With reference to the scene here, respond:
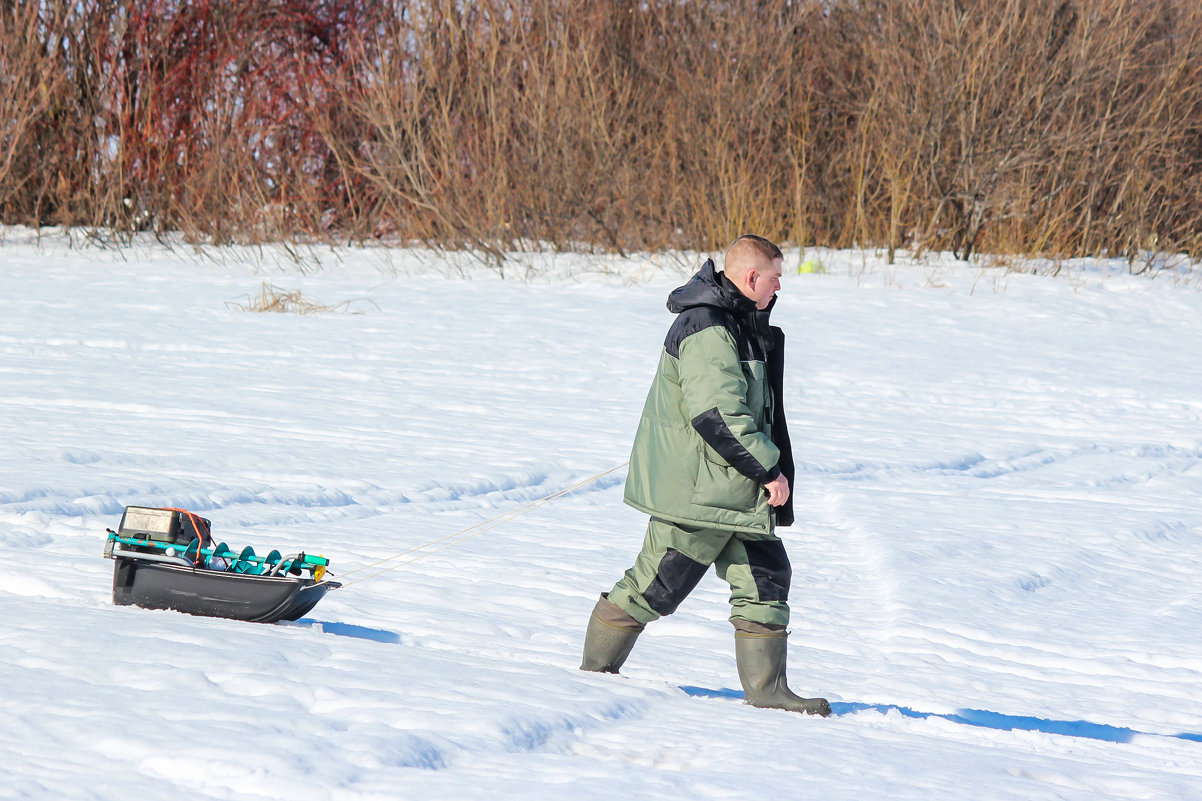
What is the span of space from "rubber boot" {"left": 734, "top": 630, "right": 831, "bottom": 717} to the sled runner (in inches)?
49.7

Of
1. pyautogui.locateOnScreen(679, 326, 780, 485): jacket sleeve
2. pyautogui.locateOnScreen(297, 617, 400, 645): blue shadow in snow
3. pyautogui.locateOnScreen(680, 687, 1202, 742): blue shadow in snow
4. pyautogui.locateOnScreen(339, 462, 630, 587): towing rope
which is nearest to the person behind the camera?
pyautogui.locateOnScreen(679, 326, 780, 485): jacket sleeve

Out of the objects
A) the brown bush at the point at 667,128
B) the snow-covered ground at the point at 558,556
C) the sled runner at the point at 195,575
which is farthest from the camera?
the brown bush at the point at 667,128

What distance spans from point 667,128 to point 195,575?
14.2m

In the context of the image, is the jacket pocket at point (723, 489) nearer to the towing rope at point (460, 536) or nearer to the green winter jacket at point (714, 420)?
the green winter jacket at point (714, 420)

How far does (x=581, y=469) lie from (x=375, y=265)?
9.64m

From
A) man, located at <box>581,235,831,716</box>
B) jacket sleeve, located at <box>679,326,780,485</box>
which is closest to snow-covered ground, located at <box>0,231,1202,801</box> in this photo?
man, located at <box>581,235,831,716</box>

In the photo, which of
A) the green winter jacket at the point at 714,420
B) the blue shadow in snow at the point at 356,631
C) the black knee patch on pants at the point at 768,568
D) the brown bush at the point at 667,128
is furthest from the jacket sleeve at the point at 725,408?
the brown bush at the point at 667,128

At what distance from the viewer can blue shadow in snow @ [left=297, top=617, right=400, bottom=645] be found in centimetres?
395

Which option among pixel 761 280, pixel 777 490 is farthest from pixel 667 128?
pixel 777 490

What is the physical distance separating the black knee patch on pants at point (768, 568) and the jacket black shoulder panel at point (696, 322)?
1.86 ft

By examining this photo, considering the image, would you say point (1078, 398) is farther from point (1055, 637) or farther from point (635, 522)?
point (1055, 637)

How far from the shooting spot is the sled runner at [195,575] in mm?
3838

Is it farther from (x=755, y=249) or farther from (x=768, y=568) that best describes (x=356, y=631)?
(x=755, y=249)

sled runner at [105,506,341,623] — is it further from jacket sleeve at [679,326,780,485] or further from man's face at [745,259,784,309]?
man's face at [745,259,784,309]
